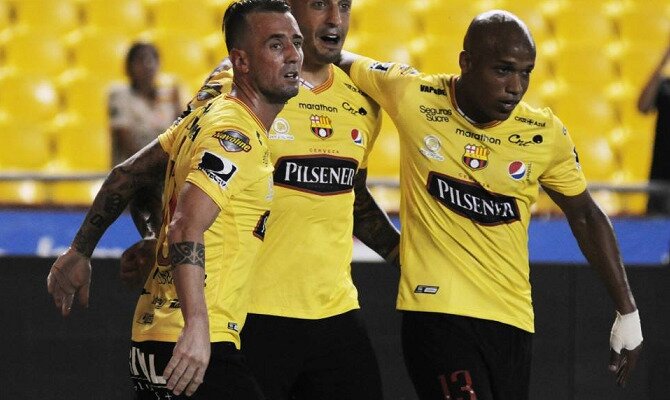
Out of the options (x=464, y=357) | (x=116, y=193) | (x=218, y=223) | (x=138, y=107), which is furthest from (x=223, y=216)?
(x=138, y=107)

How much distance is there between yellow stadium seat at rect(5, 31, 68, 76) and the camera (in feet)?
30.0

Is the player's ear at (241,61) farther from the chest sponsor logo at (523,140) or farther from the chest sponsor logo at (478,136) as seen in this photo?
the chest sponsor logo at (523,140)

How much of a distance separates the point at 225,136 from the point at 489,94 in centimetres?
137

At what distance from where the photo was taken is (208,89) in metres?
4.64

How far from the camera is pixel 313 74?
16.1 ft

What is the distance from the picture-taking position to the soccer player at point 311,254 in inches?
181

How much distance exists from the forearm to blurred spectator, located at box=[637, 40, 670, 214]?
8.67 feet

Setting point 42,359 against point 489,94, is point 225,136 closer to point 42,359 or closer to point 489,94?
point 489,94

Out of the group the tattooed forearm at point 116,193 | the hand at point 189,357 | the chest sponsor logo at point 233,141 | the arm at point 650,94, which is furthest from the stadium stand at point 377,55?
the hand at point 189,357

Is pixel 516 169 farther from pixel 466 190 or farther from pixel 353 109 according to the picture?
pixel 353 109

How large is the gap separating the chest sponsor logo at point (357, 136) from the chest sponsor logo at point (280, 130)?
10.7 inches

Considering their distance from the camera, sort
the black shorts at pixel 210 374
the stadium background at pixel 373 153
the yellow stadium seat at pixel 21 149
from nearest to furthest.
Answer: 1. the black shorts at pixel 210 374
2. the stadium background at pixel 373 153
3. the yellow stadium seat at pixel 21 149

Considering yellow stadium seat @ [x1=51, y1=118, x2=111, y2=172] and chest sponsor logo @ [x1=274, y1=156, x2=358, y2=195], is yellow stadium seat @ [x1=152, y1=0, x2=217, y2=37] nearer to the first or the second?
yellow stadium seat @ [x1=51, y1=118, x2=111, y2=172]

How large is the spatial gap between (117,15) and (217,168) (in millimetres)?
5857
